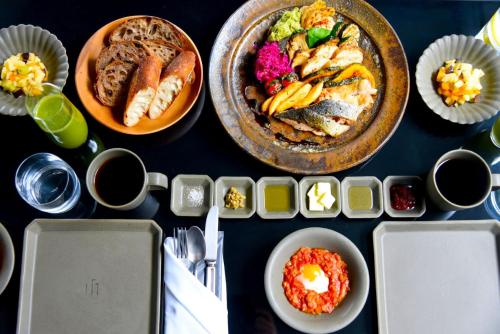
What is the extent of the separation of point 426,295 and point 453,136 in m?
0.61

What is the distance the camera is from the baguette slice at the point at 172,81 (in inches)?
65.7

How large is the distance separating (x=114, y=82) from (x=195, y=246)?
2.20 feet

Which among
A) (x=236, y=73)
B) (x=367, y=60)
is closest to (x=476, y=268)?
(x=367, y=60)

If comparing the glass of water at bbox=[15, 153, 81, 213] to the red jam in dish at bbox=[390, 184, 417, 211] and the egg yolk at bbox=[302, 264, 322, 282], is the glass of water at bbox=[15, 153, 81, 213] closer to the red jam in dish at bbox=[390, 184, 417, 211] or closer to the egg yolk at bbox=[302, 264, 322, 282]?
the egg yolk at bbox=[302, 264, 322, 282]

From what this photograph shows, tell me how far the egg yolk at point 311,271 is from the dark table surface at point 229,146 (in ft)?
0.47

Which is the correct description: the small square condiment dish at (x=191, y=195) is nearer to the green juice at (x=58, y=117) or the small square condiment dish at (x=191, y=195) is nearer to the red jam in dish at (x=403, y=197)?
the green juice at (x=58, y=117)

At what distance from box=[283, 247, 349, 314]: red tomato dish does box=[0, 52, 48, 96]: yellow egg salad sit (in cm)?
108

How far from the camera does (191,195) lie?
1669mm

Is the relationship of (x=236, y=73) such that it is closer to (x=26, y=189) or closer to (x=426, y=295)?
(x=26, y=189)

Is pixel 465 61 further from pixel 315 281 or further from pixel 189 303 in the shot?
pixel 189 303

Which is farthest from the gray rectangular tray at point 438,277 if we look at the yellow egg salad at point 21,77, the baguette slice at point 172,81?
the yellow egg salad at point 21,77

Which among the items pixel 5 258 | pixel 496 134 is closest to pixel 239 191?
pixel 5 258

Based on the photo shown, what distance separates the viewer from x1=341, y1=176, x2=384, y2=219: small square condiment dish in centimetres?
165

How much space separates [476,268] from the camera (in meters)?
1.62
